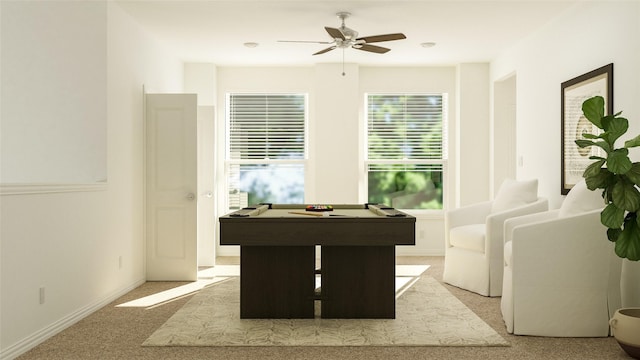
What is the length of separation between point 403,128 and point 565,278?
4306 mm

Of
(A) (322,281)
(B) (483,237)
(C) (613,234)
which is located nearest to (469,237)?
(B) (483,237)

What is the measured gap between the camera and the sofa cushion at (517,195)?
17.8 ft

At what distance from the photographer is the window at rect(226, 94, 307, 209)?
→ 309 inches

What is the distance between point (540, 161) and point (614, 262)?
2244 millimetres

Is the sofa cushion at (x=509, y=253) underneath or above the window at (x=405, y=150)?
underneath

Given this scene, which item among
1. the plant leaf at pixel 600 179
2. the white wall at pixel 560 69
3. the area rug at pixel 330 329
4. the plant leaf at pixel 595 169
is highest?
the white wall at pixel 560 69

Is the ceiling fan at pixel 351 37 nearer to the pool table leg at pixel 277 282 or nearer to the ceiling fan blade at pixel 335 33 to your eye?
the ceiling fan blade at pixel 335 33

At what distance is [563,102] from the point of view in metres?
5.31

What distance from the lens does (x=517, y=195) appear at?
5.47 metres

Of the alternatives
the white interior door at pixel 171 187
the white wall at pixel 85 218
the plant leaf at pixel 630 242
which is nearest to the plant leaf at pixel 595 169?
the plant leaf at pixel 630 242

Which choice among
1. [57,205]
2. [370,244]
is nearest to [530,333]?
[370,244]

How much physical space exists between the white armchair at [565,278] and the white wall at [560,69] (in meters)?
0.27

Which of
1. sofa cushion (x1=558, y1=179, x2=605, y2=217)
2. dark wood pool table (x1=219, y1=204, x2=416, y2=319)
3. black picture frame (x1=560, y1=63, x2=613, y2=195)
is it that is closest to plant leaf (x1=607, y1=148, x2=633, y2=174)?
sofa cushion (x1=558, y1=179, x2=605, y2=217)

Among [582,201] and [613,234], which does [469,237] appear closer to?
[582,201]
